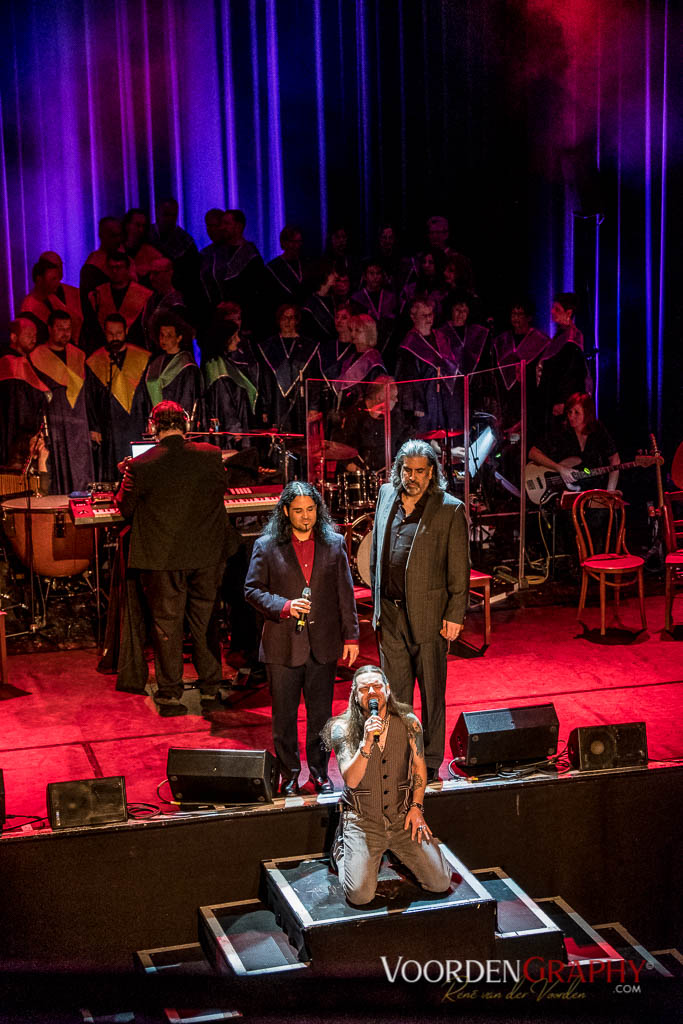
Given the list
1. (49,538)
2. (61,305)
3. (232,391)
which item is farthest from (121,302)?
(49,538)

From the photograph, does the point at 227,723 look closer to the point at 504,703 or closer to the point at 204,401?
the point at 504,703

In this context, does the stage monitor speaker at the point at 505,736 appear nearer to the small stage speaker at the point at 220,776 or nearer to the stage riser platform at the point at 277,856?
the stage riser platform at the point at 277,856

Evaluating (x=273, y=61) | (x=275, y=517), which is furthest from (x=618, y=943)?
(x=273, y=61)

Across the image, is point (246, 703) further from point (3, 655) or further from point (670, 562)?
point (670, 562)

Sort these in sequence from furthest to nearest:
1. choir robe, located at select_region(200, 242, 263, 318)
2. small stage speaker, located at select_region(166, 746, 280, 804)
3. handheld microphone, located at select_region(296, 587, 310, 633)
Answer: choir robe, located at select_region(200, 242, 263, 318), handheld microphone, located at select_region(296, 587, 310, 633), small stage speaker, located at select_region(166, 746, 280, 804)

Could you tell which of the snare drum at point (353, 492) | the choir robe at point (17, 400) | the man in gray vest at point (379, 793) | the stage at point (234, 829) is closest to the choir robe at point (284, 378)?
the choir robe at point (17, 400)

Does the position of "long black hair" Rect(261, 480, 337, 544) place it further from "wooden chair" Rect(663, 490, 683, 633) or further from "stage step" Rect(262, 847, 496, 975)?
"wooden chair" Rect(663, 490, 683, 633)

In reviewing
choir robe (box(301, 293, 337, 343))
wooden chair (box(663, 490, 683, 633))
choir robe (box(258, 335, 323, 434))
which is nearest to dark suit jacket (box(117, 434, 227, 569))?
wooden chair (box(663, 490, 683, 633))

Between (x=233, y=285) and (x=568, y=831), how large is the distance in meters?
6.96

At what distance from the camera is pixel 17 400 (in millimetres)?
9250

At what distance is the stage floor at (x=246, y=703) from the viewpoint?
518 centimetres

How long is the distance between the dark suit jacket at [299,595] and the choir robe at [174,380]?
5070 millimetres

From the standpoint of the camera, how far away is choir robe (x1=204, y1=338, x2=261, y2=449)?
9.99 m

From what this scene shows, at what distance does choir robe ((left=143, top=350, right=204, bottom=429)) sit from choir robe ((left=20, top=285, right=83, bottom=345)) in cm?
81
